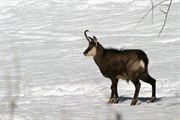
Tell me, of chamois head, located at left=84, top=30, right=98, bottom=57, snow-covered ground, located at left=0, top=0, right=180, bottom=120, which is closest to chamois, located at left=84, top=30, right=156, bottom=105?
chamois head, located at left=84, top=30, right=98, bottom=57

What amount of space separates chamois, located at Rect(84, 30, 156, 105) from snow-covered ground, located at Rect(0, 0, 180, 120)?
0.37m

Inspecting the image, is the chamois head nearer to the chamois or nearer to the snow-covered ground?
the chamois

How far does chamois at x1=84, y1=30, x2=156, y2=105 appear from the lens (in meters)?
8.02

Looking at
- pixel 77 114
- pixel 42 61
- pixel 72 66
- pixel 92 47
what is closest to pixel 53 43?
pixel 42 61

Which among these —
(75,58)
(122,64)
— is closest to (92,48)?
(122,64)

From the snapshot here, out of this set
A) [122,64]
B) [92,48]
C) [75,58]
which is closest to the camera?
[122,64]

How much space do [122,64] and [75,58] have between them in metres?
9.15

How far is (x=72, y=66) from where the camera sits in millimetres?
15391

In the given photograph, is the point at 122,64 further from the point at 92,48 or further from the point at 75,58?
the point at 75,58

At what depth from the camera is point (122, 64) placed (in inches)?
322

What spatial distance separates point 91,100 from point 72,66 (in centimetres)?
663

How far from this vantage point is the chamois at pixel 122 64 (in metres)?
8.02

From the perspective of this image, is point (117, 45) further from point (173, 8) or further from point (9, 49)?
point (173, 8)

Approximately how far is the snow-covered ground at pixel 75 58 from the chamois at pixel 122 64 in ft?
1.22
